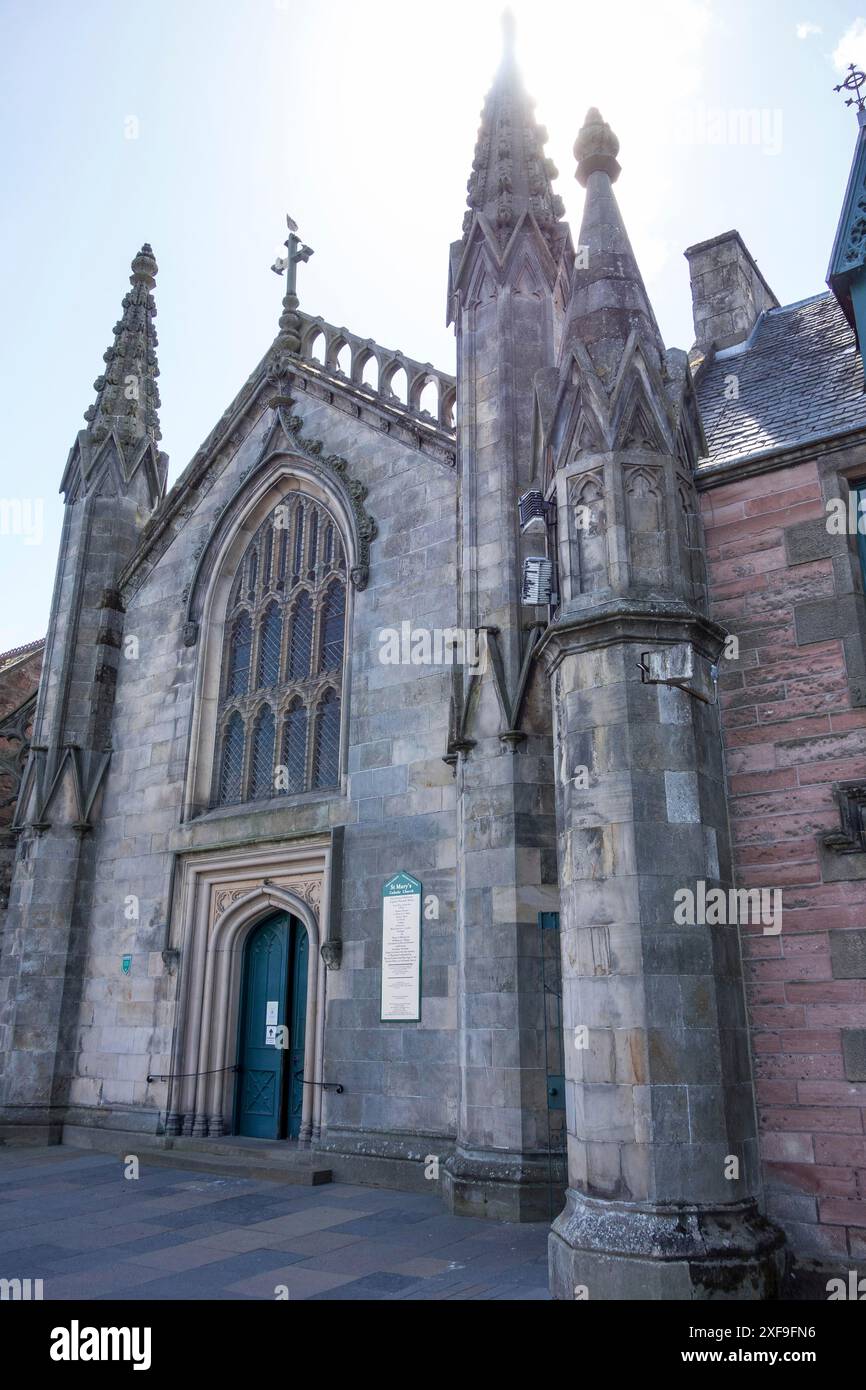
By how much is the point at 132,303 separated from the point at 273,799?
10.9m

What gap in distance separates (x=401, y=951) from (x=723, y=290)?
10.3 meters

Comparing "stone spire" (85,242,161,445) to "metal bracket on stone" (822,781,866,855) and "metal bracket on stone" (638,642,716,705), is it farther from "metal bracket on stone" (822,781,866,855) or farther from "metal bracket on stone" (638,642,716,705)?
"metal bracket on stone" (822,781,866,855)

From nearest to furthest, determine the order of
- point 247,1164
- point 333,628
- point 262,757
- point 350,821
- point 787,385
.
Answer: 1. point 787,385
2. point 247,1164
3. point 350,821
4. point 333,628
5. point 262,757

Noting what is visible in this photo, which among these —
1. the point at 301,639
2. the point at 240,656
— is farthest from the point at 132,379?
the point at 301,639

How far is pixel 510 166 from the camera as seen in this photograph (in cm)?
1302

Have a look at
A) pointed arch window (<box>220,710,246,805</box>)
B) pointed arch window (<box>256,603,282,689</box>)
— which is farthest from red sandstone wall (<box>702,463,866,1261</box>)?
pointed arch window (<box>220,710,246,805</box>)

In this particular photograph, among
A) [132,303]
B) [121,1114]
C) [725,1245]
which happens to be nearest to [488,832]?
[725,1245]

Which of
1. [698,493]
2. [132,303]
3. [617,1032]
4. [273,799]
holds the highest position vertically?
[132,303]

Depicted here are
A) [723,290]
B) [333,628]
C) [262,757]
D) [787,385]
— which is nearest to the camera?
[787,385]

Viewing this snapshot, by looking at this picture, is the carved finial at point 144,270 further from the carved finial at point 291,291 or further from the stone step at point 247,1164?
the stone step at point 247,1164

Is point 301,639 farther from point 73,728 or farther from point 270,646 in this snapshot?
point 73,728

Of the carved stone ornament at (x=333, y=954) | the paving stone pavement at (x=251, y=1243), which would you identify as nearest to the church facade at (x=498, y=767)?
the carved stone ornament at (x=333, y=954)

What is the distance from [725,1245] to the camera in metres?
6.56
